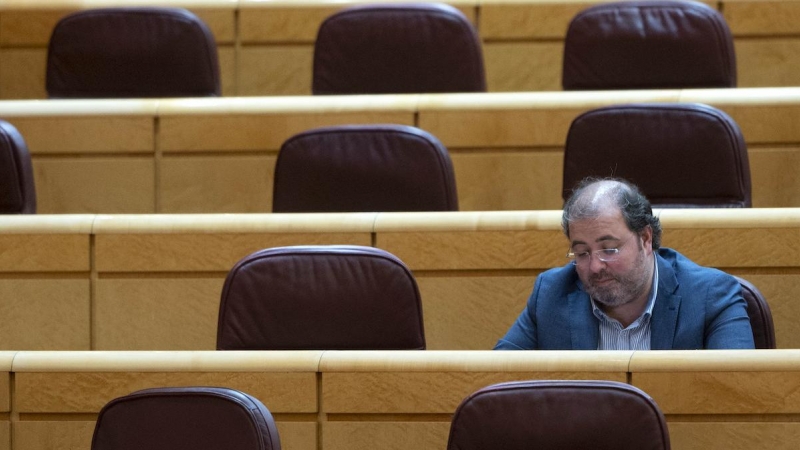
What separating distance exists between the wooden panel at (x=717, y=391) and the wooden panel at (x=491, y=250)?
21 cm

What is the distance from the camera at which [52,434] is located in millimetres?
753

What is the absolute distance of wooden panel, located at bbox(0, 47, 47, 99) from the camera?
1318mm

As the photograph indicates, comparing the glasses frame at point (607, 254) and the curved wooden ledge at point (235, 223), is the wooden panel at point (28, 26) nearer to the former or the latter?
the curved wooden ledge at point (235, 223)

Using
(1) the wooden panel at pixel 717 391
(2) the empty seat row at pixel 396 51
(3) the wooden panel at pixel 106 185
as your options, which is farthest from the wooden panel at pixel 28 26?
(1) the wooden panel at pixel 717 391

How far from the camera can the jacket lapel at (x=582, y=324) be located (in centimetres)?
78

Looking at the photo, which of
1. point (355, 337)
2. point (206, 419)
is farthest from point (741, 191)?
point (206, 419)

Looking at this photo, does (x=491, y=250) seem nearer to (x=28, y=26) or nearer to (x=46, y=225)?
(x=46, y=225)

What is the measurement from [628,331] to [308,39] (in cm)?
60

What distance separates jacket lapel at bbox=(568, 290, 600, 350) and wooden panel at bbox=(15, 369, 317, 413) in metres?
0.16

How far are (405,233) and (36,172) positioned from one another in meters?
0.37

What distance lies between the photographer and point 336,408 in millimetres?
727

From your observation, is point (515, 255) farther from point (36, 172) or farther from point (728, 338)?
point (36, 172)

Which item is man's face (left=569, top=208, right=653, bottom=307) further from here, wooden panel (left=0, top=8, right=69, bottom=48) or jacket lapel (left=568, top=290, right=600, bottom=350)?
wooden panel (left=0, top=8, right=69, bottom=48)

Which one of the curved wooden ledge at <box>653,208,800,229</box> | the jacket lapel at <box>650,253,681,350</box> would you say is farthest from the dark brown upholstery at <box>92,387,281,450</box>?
the curved wooden ledge at <box>653,208,800,229</box>
